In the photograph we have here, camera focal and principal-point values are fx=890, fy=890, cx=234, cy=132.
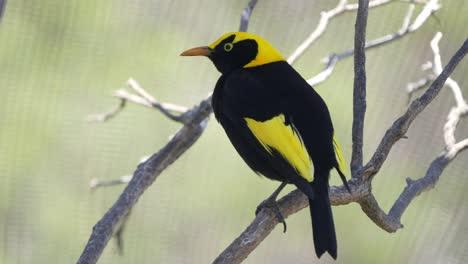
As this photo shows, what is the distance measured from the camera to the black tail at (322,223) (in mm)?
2268

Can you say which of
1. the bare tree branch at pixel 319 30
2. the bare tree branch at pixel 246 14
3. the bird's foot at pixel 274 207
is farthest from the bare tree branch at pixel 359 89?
the bare tree branch at pixel 246 14

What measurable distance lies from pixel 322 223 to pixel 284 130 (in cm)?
29

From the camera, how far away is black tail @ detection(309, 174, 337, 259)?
7.44ft

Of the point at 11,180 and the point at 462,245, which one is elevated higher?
the point at 11,180

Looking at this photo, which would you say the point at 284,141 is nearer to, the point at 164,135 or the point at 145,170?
the point at 145,170

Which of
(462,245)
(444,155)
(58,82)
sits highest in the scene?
(58,82)

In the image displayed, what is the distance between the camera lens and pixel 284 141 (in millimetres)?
2381

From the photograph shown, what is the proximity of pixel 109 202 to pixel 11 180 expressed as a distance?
0.42 m

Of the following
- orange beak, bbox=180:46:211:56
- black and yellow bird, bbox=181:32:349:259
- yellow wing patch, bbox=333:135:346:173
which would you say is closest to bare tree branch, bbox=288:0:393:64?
black and yellow bird, bbox=181:32:349:259

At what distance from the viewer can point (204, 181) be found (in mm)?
3643

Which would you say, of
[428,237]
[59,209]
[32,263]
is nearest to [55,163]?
[59,209]

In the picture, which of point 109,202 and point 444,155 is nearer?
point 444,155

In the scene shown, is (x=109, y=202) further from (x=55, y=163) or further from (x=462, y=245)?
(x=462, y=245)

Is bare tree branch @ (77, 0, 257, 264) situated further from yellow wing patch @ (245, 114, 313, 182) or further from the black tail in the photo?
the black tail
